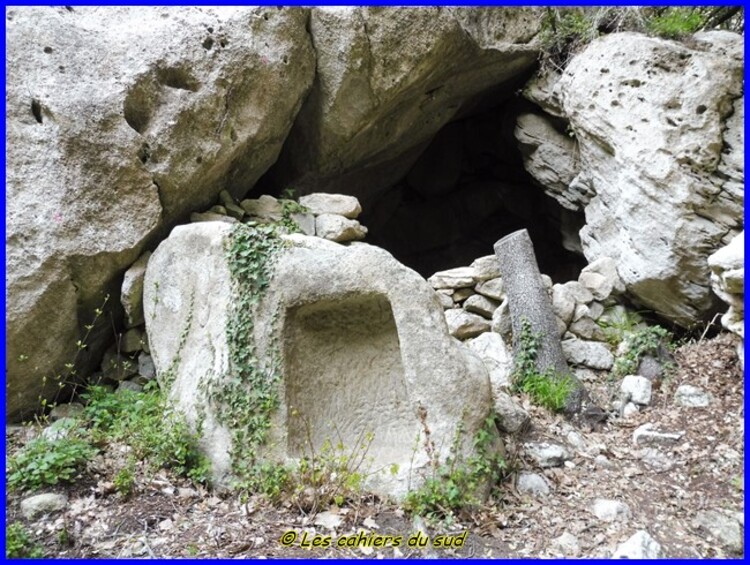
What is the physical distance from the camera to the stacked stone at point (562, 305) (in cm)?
613

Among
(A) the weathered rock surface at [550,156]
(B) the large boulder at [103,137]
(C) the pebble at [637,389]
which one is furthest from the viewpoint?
(A) the weathered rock surface at [550,156]

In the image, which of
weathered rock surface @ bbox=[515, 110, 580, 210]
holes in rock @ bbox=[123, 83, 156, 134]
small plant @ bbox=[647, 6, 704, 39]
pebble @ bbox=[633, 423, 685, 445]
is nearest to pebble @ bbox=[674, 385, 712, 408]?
pebble @ bbox=[633, 423, 685, 445]

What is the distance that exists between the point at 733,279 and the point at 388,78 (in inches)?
163

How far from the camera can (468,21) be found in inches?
273

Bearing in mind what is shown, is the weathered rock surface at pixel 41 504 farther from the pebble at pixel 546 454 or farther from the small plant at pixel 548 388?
the small plant at pixel 548 388

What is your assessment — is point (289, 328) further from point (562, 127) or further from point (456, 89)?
point (562, 127)

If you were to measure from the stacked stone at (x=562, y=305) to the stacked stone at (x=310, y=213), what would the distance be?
1299 millimetres

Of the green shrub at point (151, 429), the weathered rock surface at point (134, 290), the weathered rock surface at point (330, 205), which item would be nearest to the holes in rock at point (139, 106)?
the weathered rock surface at point (134, 290)

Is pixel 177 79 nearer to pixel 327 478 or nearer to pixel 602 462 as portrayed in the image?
pixel 327 478

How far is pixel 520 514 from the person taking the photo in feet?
12.7

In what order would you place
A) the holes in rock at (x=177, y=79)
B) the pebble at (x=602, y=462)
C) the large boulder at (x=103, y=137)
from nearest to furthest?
1. the pebble at (x=602, y=462)
2. the large boulder at (x=103, y=137)
3. the holes in rock at (x=177, y=79)

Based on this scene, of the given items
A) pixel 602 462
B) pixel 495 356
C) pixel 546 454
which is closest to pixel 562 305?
pixel 495 356

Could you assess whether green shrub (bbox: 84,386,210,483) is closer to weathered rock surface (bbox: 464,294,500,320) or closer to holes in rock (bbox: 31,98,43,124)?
holes in rock (bbox: 31,98,43,124)

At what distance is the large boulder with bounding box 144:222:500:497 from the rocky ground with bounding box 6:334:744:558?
14.7 inches
